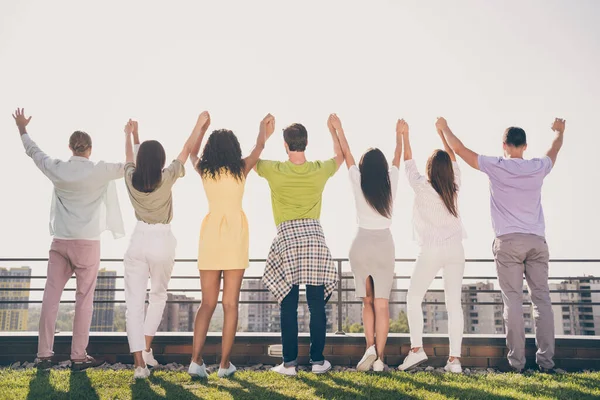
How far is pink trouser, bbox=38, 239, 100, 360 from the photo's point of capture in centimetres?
477

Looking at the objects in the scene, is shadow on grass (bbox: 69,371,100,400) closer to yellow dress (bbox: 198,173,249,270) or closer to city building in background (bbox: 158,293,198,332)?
city building in background (bbox: 158,293,198,332)

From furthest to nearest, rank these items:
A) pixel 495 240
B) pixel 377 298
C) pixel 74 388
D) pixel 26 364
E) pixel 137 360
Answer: pixel 26 364 < pixel 495 240 < pixel 377 298 < pixel 137 360 < pixel 74 388

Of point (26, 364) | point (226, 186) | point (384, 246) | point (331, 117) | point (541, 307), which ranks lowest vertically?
point (26, 364)

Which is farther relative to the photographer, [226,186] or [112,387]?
[226,186]

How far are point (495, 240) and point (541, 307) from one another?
2.34ft

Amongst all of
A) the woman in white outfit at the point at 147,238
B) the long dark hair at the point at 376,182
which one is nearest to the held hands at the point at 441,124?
the long dark hair at the point at 376,182

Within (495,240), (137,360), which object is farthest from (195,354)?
(495,240)

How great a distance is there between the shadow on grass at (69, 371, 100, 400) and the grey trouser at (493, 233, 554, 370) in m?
3.52

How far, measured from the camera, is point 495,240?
16.3ft

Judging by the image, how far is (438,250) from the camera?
472 cm

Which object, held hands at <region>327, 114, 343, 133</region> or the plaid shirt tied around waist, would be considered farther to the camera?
held hands at <region>327, 114, 343, 133</region>

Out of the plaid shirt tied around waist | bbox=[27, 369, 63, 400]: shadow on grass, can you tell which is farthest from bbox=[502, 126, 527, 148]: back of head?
bbox=[27, 369, 63, 400]: shadow on grass

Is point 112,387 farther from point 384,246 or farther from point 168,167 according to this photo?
point 384,246

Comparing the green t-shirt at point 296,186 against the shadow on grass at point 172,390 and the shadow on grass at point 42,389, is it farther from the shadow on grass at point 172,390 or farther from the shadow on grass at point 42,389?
the shadow on grass at point 42,389
